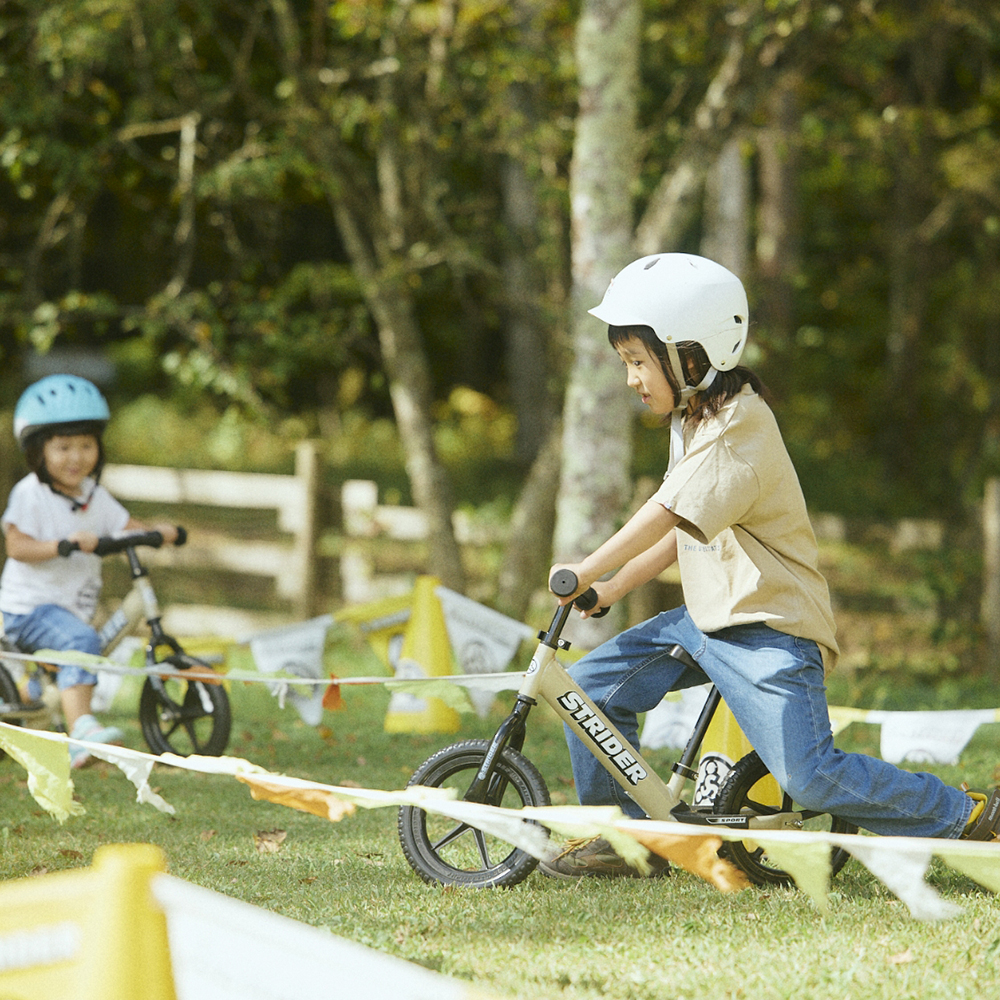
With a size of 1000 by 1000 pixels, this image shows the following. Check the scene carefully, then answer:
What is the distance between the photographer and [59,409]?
18.7 ft

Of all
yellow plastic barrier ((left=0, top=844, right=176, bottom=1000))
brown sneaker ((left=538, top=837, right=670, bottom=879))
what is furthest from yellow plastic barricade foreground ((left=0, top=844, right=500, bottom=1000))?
brown sneaker ((left=538, top=837, right=670, bottom=879))

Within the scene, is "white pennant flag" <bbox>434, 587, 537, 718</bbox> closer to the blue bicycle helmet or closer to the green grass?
the green grass

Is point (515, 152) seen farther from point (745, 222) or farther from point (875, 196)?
point (875, 196)

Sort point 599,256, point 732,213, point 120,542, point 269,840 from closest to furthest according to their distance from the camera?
point 269,840 < point 120,542 < point 599,256 < point 732,213

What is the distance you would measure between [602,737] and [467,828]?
535 millimetres

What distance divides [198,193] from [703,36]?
420cm

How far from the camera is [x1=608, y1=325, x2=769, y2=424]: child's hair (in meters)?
3.87

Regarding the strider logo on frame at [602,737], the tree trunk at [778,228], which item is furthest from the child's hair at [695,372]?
the tree trunk at [778,228]

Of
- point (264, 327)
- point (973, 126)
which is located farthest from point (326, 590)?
point (973, 126)

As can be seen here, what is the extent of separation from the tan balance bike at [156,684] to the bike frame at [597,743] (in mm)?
2144

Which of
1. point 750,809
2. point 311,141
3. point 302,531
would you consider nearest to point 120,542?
point 750,809

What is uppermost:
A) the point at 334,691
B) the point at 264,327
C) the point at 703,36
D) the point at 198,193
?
the point at 703,36

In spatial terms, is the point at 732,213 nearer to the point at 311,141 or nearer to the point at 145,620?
the point at 311,141

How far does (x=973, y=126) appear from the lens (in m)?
15.2
